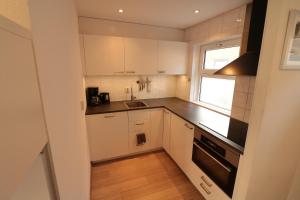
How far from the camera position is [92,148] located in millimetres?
2193

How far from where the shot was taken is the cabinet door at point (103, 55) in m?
2.11

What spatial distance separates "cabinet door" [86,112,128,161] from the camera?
2.13 metres

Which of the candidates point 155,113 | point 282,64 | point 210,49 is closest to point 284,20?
point 282,64

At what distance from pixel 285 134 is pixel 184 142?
107 cm

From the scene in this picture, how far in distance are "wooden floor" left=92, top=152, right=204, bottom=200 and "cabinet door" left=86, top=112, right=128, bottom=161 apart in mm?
186

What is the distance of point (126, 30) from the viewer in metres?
2.42

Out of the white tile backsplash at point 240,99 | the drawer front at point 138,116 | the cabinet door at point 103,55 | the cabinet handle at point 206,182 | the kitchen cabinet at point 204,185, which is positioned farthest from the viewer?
the drawer front at point 138,116

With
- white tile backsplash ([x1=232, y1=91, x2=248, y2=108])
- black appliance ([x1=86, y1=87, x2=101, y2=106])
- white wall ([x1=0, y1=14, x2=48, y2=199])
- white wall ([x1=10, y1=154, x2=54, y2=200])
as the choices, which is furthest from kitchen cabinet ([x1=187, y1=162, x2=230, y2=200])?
black appliance ([x1=86, y1=87, x2=101, y2=106])

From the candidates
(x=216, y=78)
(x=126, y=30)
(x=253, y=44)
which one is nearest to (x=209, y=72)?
(x=216, y=78)

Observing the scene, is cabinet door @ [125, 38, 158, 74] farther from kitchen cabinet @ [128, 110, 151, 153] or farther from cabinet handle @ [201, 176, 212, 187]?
cabinet handle @ [201, 176, 212, 187]

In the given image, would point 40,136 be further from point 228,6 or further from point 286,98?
point 228,6

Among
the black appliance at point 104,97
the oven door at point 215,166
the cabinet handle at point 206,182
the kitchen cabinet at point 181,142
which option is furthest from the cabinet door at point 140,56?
the cabinet handle at point 206,182

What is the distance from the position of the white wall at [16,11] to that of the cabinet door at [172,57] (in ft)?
7.28

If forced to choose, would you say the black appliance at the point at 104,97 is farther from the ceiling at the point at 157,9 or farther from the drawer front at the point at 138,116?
the ceiling at the point at 157,9
